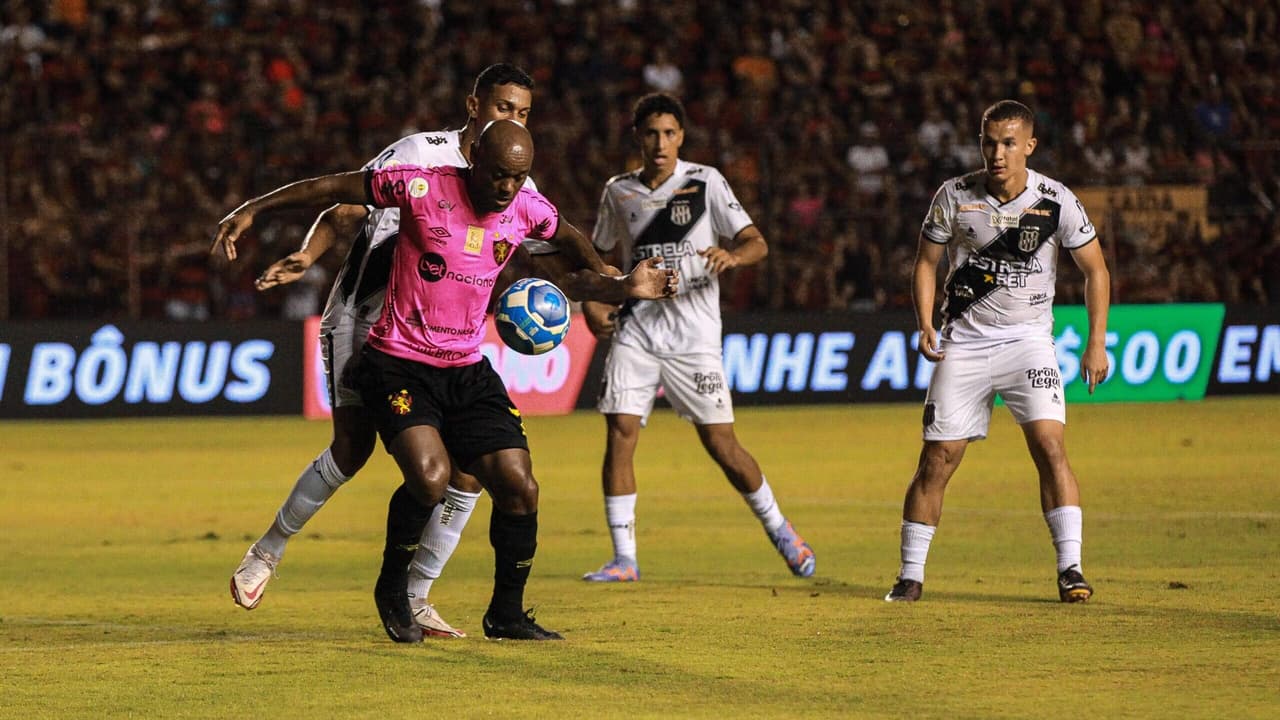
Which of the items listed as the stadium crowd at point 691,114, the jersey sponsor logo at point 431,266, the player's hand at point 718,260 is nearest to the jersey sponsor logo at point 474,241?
the jersey sponsor logo at point 431,266

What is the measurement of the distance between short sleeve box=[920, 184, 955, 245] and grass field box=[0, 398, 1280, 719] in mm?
1666

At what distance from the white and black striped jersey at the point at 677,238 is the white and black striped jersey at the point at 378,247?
216 centimetres

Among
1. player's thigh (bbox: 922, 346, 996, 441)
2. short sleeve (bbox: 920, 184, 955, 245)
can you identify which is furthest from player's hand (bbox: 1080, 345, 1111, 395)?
short sleeve (bbox: 920, 184, 955, 245)

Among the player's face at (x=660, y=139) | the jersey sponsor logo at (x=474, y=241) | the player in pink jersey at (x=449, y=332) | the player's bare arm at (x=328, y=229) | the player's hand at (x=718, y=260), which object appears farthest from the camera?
the player's face at (x=660, y=139)

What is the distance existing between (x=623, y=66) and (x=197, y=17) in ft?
18.7

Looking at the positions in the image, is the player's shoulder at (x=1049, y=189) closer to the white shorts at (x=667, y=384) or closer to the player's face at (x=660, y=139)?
the player's face at (x=660, y=139)

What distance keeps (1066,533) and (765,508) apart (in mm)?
1804

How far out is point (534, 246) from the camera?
26.8ft

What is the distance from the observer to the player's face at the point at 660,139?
1017 centimetres

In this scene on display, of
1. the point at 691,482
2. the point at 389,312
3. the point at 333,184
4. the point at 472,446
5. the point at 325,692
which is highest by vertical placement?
the point at 333,184

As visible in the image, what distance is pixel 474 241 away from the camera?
7520 millimetres

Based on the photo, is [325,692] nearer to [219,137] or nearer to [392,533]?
[392,533]

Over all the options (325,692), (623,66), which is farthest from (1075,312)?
(325,692)

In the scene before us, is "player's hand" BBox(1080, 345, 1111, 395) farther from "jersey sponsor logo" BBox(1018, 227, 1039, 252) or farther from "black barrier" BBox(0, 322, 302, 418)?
"black barrier" BBox(0, 322, 302, 418)
